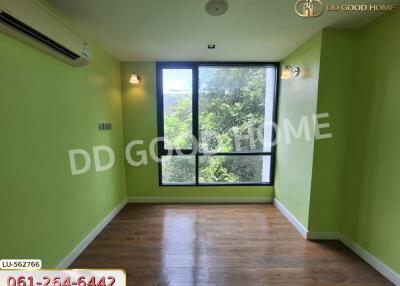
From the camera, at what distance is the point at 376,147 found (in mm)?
1895

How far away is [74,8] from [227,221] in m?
2.97

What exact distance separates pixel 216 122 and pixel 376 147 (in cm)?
212

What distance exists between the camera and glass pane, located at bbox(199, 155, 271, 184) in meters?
3.48

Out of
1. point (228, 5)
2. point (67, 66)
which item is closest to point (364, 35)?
point (228, 5)

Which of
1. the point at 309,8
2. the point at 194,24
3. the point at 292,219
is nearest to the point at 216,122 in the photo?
the point at 194,24

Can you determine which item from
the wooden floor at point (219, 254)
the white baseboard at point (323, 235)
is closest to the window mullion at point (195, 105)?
the wooden floor at point (219, 254)

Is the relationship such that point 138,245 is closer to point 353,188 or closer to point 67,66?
point 67,66

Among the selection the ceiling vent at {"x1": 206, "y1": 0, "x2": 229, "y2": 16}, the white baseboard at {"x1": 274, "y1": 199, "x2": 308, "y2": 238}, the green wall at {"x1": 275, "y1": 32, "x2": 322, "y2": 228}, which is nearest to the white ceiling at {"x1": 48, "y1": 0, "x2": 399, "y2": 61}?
the ceiling vent at {"x1": 206, "y1": 0, "x2": 229, "y2": 16}

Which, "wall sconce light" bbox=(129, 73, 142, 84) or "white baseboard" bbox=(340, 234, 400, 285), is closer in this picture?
"white baseboard" bbox=(340, 234, 400, 285)

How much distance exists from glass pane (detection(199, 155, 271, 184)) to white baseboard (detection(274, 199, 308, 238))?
1.50ft

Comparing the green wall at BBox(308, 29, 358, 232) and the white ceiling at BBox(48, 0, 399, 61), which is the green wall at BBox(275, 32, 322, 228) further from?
the white ceiling at BBox(48, 0, 399, 61)

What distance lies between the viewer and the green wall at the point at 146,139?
328 centimetres

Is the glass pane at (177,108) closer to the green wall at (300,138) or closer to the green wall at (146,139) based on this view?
the green wall at (146,139)

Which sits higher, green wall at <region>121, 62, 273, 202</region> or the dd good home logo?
the dd good home logo
